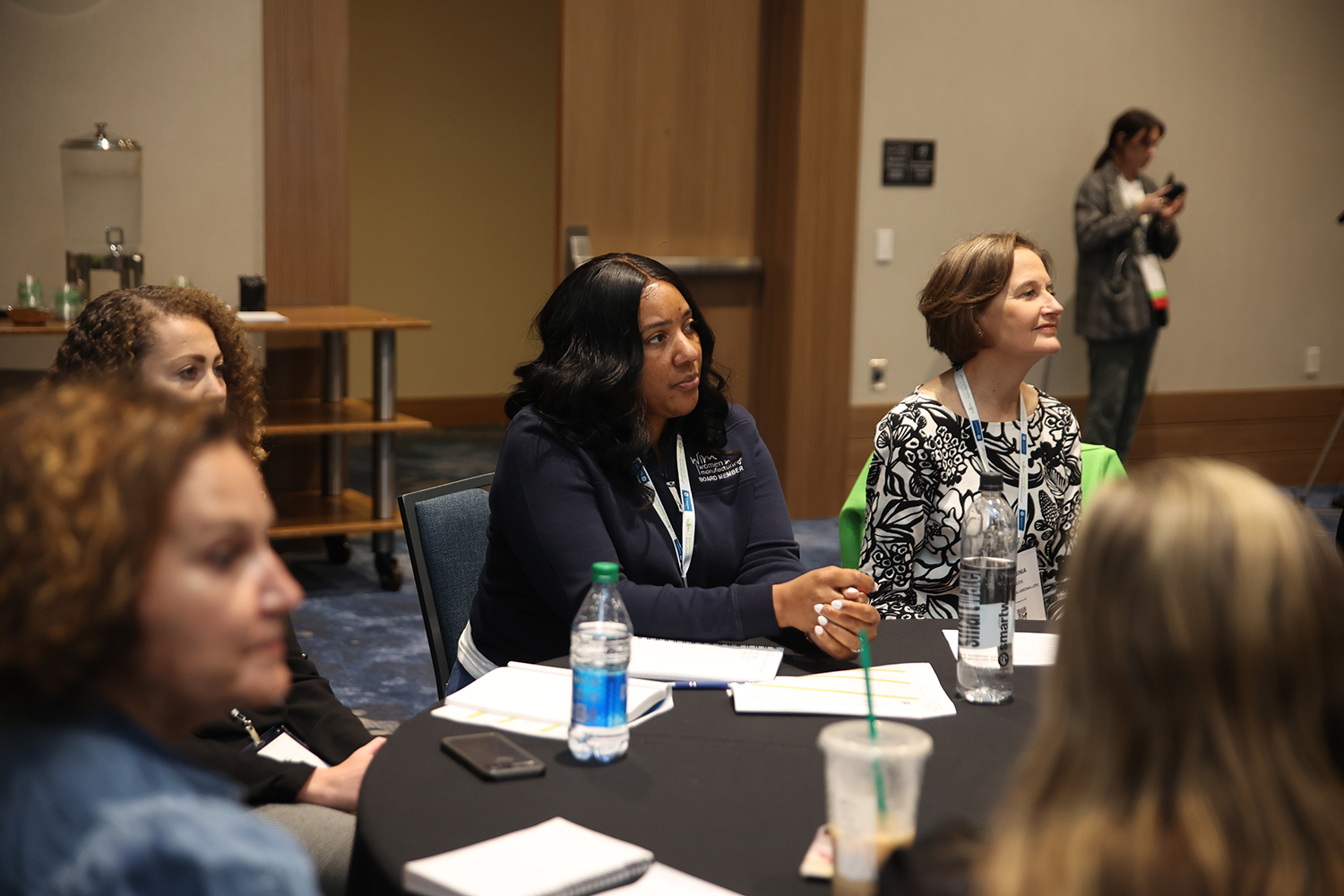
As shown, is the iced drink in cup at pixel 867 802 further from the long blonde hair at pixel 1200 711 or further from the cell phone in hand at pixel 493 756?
the cell phone in hand at pixel 493 756

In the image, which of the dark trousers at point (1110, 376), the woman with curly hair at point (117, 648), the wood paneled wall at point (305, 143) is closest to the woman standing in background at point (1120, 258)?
the dark trousers at point (1110, 376)

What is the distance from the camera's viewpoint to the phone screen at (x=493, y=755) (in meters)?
1.51

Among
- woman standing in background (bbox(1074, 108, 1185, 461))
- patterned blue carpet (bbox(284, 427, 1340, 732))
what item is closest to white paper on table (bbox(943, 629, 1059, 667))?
patterned blue carpet (bbox(284, 427, 1340, 732))

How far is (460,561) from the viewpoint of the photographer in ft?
8.21

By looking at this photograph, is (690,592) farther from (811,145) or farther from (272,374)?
(811,145)

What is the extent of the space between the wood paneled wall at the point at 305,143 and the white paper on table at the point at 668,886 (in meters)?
4.10

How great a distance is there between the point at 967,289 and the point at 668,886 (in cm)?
194

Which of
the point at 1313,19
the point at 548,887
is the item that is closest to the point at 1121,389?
the point at 1313,19

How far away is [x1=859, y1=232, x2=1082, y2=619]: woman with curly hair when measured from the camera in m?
2.69

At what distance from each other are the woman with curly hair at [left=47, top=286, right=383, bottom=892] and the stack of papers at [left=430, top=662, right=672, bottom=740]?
23 cm

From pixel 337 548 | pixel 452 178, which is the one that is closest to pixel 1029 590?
pixel 337 548

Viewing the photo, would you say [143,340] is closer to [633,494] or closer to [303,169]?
[633,494]

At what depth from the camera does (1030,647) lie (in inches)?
81.5

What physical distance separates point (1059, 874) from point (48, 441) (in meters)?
0.77
